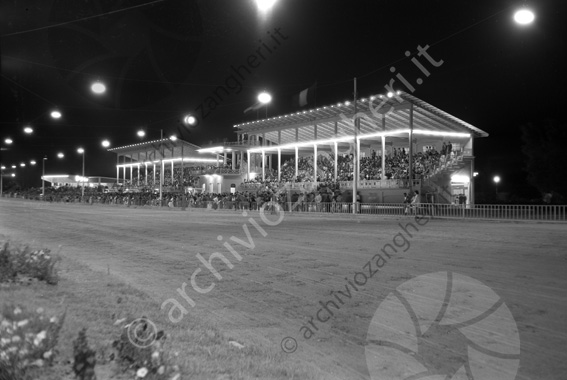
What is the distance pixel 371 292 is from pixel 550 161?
47.3 m

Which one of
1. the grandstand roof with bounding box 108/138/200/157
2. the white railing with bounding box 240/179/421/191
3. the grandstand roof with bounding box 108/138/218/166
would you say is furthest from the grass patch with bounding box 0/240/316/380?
the grandstand roof with bounding box 108/138/218/166

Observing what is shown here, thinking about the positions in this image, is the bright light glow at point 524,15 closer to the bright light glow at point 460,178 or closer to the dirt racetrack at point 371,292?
the dirt racetrack at point 371,292

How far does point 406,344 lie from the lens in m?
5.51

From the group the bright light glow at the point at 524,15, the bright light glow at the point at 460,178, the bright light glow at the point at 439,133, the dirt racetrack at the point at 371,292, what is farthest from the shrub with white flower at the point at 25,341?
the bright light glow at the point at 460,178

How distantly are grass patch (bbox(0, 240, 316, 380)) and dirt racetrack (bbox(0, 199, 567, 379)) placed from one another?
41 cm

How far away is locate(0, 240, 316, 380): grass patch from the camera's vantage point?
3.80 metres

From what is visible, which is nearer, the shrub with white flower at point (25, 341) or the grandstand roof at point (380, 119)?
the shrub with white flower at point (25, 341)

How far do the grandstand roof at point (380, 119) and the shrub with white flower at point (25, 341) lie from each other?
34293 millimetres

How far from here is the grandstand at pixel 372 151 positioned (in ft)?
125

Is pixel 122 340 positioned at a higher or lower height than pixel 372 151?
lower

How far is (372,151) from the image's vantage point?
50938 millimetres

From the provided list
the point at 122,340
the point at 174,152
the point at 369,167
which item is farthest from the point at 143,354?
the point at 174,152

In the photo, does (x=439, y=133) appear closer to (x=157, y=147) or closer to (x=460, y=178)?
(x=460, y=178)

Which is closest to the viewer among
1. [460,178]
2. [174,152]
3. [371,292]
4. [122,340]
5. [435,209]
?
[122,340]
